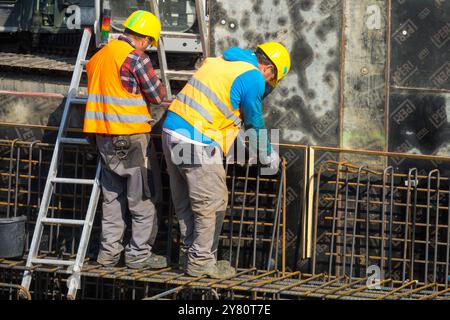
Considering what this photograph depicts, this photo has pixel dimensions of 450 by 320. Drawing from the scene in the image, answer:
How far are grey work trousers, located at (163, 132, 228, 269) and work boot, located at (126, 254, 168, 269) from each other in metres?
0.39

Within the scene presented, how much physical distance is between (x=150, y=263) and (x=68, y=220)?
89cm

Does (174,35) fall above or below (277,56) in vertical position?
above

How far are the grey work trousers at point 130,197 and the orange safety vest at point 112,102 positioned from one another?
0.43 ft

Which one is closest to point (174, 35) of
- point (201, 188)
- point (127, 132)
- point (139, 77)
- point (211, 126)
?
point (139, 77)

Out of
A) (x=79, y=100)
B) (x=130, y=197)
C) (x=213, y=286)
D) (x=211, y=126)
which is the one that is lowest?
(x=213, y=286)

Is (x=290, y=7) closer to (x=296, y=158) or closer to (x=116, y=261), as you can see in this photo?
(x=296, y=158)

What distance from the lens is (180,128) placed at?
7496mm

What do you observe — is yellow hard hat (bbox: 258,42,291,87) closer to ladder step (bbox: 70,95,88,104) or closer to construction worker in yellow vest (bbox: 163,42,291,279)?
construction worker in yellow vest (bbox: 163,42,291,279)

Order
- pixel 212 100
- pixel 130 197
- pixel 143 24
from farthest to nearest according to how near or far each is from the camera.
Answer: pixel 130 197 < pixel 143 24 < pixel 212 100

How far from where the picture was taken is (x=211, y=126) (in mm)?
7504

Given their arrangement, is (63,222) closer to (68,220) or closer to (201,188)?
(68,220)

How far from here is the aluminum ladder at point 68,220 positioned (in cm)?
780

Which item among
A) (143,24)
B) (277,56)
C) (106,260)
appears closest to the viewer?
(277,56)

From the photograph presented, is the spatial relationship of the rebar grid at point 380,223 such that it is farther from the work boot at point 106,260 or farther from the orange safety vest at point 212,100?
the work boot at point 106,260
